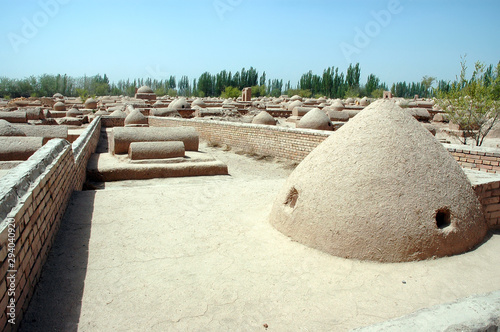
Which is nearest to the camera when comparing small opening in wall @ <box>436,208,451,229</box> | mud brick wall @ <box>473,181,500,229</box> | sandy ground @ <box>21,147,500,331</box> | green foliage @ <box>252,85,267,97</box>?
sandy ground @ <box>21,147,500,331</box>

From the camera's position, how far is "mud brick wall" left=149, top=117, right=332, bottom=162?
10.1 meters

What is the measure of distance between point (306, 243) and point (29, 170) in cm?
313

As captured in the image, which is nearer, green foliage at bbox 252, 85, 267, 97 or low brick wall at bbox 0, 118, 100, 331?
low brick wall at bbox 0, 118, 100, 331

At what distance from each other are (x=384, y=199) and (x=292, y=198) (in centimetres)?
121

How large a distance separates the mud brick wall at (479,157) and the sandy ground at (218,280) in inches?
91.1

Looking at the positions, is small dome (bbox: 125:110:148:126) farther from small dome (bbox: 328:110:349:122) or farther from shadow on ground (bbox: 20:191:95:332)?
shadow on ground (bbox: 20:191:95:332)

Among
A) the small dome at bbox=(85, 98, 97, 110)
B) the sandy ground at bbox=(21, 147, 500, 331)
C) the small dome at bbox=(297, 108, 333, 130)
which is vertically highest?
the small dome at bbox=(85, 98, 97, 110)

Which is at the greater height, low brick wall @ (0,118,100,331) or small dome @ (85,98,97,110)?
small dome @ (85,98,97,110)

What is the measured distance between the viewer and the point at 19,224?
112 inches

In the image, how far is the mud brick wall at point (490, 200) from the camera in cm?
435

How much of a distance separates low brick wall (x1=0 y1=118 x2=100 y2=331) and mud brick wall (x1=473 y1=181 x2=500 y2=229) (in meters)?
4.92

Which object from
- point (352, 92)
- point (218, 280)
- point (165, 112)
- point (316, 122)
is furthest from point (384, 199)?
point (352, 92)

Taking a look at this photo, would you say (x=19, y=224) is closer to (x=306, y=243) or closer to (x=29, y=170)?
(x=29, y=170)

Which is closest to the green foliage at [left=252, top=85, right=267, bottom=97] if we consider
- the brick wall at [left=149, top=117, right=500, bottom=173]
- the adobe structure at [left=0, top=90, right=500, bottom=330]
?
the brick wall at [left=149, top=117, right=500, bottom=173]
